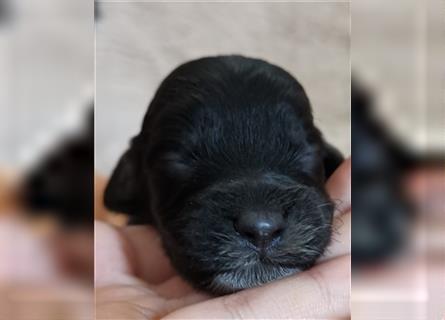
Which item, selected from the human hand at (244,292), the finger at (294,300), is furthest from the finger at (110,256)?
the finger at (294,300)

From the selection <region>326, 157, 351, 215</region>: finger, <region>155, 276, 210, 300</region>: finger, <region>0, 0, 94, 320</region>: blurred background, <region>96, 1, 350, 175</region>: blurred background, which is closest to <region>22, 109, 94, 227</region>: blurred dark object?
<region>0, 0, 94, 320</region>: blurred background

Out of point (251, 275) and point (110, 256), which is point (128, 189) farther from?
point (251, 275)

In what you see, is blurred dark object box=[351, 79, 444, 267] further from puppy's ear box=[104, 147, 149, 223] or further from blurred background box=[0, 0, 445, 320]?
puppy's ear box=[104, 147, 149, 223]

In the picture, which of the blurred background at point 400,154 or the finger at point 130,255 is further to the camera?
the finger at point 130,255

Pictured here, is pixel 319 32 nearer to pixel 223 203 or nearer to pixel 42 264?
pixel 223 203

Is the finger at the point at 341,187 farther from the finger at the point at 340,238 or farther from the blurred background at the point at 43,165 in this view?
the blurred background at the point at 43,165

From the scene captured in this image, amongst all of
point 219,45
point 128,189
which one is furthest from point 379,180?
point 128,189
